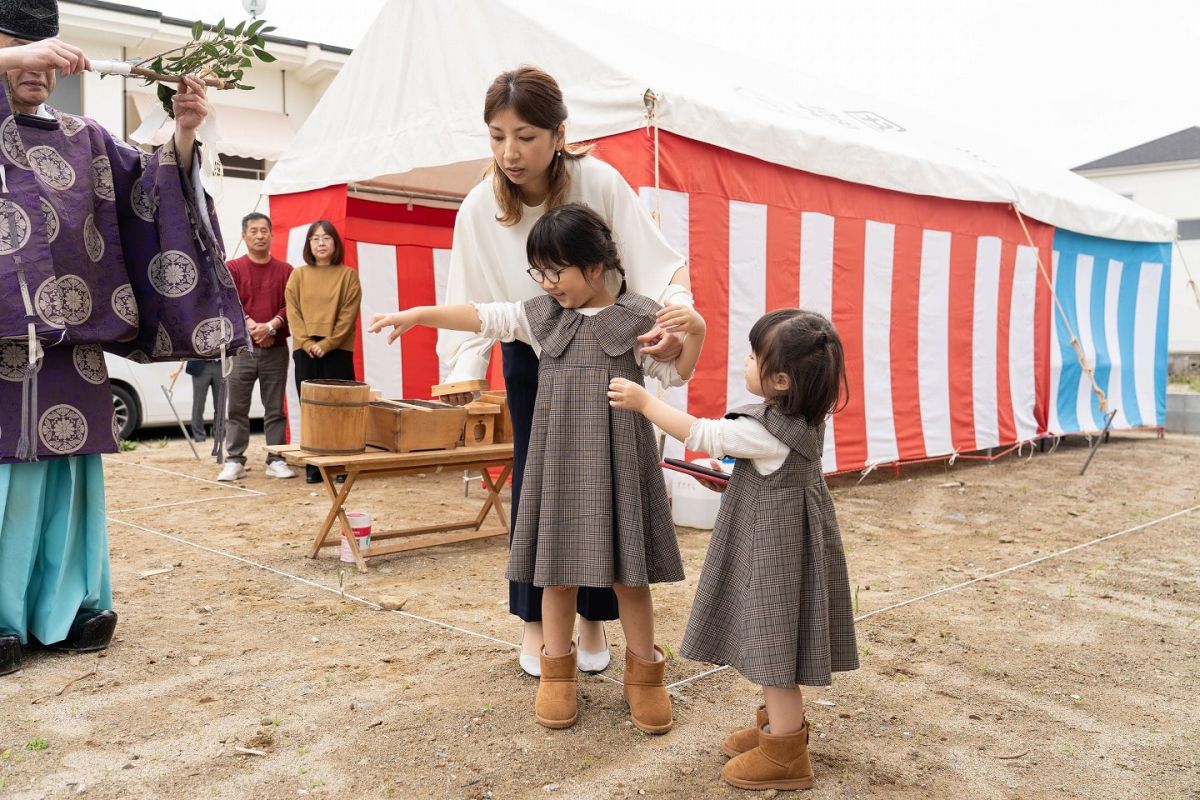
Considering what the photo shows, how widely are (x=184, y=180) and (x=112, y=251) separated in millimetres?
276

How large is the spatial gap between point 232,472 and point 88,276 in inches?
135

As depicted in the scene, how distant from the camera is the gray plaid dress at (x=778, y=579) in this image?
6.06 ft

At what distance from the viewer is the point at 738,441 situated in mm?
1883

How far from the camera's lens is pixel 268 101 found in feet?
40.0

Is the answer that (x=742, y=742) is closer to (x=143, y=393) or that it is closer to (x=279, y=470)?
(x=279, y=470)

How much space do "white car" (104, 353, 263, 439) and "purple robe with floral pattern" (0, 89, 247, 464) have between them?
5.16m

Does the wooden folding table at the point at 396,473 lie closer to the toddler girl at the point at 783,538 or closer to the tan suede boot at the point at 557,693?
the tan suede boot at the point at 557,693

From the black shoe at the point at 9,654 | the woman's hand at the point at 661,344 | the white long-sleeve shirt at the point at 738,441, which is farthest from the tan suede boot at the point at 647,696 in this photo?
the black shoe at the point at 9,654

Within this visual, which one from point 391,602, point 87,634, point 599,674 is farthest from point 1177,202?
point 87,634

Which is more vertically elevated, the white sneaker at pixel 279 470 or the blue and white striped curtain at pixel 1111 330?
the blue and white striped curtain at pixel 1111 330

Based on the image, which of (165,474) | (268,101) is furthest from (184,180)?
(268,101)

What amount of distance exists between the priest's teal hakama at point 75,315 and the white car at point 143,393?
512 centimetres

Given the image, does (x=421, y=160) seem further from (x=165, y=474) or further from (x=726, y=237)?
(x=165, y=474)

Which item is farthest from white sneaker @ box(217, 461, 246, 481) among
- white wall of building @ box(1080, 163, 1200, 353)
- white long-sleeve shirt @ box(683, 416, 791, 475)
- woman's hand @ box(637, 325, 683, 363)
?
white wall of building @ box(1080, 163, 1200, 353)
